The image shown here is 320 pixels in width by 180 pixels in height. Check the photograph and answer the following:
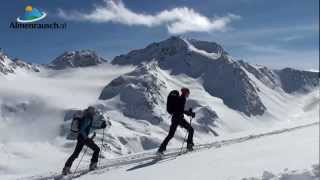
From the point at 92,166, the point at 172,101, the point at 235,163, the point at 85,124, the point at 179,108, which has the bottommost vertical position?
the point at 92,166

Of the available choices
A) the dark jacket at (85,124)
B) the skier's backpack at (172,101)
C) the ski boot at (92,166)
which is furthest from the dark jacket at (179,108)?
the ski boot at (92,166)

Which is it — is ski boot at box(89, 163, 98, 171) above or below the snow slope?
below

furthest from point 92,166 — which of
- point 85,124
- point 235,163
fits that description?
point 235,163

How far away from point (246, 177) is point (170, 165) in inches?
152

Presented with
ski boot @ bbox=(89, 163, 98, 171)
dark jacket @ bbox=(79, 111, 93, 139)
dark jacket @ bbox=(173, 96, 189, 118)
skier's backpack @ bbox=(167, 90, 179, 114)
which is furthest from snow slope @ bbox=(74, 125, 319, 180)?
skier's backpack @ bbox=(167, 90, 179, 114)

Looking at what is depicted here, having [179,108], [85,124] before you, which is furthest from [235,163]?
[85,124]

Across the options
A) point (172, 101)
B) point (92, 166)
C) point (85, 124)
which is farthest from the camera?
point (172, 101)

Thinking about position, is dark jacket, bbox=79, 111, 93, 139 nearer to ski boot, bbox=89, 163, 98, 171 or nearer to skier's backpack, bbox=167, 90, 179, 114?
ski boot, bbox=89, 163, 98, 171

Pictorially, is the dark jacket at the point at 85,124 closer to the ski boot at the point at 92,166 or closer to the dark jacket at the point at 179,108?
the ski boot at the point at 92,166

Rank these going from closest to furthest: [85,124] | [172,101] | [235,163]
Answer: [235,163], [85,124], [172,101]

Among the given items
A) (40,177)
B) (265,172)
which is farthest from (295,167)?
(40,177)

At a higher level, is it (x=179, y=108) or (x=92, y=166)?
(x=179, y=108)

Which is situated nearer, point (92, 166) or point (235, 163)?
point (235, 163)

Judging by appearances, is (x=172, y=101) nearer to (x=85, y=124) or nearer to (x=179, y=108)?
(x=179, y=108)
